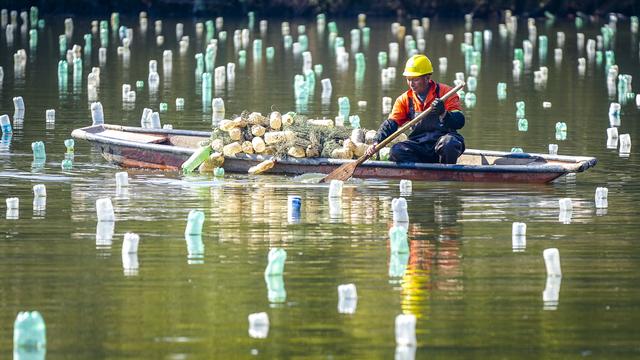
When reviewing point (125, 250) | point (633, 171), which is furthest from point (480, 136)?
point (125, 250)

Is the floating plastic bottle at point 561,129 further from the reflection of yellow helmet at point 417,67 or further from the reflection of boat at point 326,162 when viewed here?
the reflection of yellow helmet at point 417,67

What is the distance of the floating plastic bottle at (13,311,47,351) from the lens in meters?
11.7

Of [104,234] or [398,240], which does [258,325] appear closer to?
[398,240]

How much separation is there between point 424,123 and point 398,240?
5.39 m

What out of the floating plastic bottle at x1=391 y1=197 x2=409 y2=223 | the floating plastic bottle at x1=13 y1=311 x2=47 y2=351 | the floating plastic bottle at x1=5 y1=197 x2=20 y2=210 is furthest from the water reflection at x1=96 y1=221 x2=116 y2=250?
the floating plastic bottle at x1=13 y1=311 x2=47 y2=351

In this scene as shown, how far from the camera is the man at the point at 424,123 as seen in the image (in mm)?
20422

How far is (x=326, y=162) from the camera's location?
20.8 meters

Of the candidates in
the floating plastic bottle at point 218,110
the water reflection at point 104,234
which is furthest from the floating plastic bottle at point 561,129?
the water reflection at point 104,234

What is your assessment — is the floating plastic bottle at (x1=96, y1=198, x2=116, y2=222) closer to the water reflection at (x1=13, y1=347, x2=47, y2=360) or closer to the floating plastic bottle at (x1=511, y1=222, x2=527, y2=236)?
the floating plastic bottle at (x1=511, y1=222, x2=527, y2=236)

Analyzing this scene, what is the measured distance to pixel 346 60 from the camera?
4119 cm

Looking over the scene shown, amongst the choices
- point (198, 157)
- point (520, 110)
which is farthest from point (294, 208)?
point (520, 110)

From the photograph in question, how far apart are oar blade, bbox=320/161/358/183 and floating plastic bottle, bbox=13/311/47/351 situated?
895 cm

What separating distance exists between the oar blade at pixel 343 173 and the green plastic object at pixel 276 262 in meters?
6.07

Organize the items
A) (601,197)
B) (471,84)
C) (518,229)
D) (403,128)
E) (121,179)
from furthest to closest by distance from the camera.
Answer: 1. (471,84)
2. (121,179)
3. (403,128)
4. (601,197)
5. (518,229)
